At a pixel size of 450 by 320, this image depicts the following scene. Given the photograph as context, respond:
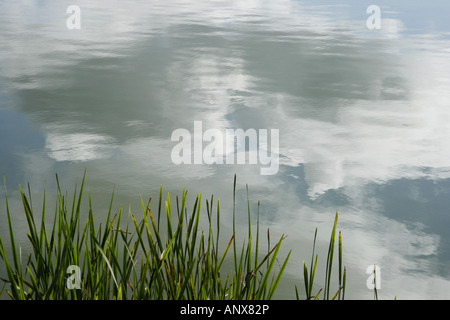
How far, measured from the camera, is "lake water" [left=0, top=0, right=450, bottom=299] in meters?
2.68

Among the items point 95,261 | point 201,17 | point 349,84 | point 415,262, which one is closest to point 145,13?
point 201,17

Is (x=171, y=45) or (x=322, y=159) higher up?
(x=171, y=45)

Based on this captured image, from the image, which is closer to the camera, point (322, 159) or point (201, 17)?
point (322, 159)

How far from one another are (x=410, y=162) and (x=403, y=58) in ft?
8.49

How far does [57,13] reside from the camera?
308 inches

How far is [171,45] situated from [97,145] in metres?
2.73

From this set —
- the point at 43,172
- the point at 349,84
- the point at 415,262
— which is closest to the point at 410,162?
the point at 415,262

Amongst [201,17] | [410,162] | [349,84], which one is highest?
[201,17]

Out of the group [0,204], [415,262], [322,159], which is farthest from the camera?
[322,159]

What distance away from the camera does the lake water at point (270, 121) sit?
268 cm

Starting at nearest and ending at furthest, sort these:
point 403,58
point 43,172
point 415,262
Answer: point 415,262, point 43,172, point 403,58

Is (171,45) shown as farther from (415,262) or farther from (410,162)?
(415,262)

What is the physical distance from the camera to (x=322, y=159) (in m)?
3.41

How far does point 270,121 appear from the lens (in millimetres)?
3957
